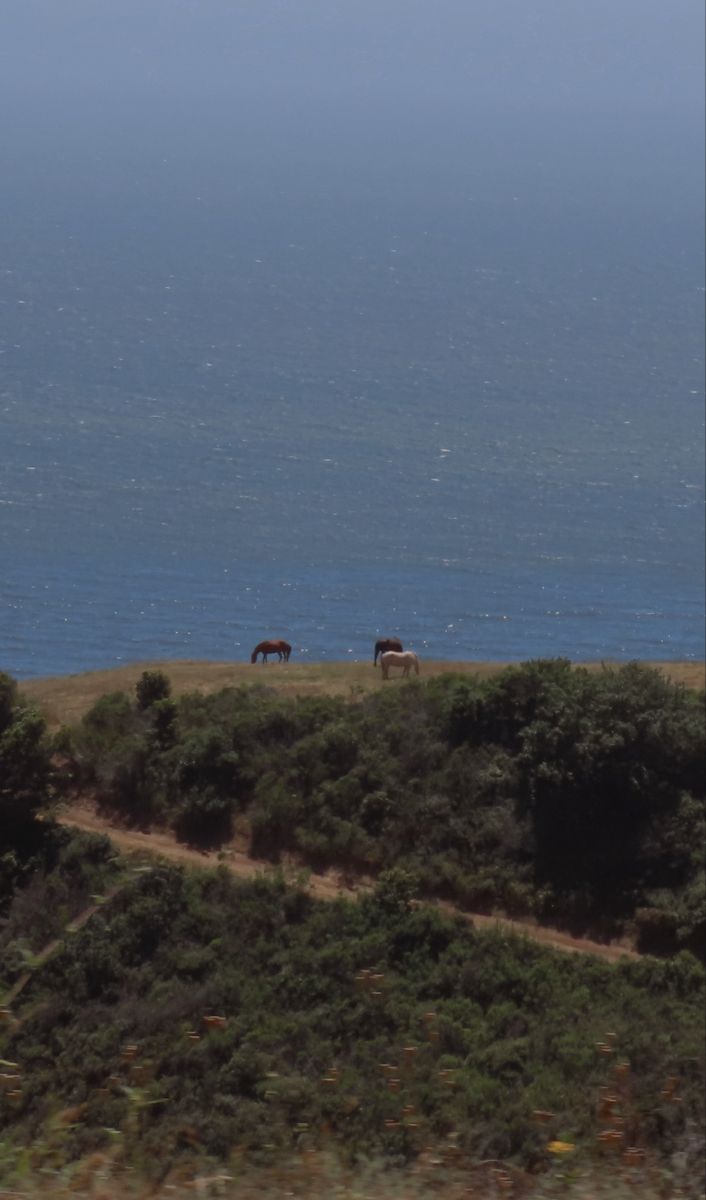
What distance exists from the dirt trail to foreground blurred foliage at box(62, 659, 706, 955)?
0.32m

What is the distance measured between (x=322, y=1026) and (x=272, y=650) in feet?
47.3

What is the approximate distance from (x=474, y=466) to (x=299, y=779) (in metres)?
36.9

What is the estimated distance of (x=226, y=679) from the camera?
27.9 m

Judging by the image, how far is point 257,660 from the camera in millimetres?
30891

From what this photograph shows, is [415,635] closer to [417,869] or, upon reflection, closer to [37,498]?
[37,498]

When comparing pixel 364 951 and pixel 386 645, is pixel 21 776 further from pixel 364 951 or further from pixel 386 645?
pixel 386 645

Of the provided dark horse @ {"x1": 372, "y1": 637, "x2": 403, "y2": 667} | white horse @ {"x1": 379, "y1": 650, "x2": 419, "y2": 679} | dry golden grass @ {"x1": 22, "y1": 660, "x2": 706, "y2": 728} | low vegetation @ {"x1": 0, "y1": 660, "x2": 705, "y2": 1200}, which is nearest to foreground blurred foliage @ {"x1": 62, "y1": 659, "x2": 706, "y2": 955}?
low vegetation @ {"x1": 0, "y1": 660, "x2": 705, "y2": 1200}

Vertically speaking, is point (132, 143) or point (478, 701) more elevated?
point (132, 143)

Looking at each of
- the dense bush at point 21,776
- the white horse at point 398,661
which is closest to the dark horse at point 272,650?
the white horse at point 398,661

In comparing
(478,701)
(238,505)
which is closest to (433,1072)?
(478,701)

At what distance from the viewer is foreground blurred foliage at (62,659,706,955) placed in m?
21.2

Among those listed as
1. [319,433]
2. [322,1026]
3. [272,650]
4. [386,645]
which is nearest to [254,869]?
[322,1026]

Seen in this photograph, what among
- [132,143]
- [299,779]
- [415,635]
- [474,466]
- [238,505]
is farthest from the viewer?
[132,143]

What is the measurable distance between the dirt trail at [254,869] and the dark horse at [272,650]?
7.84 meters
